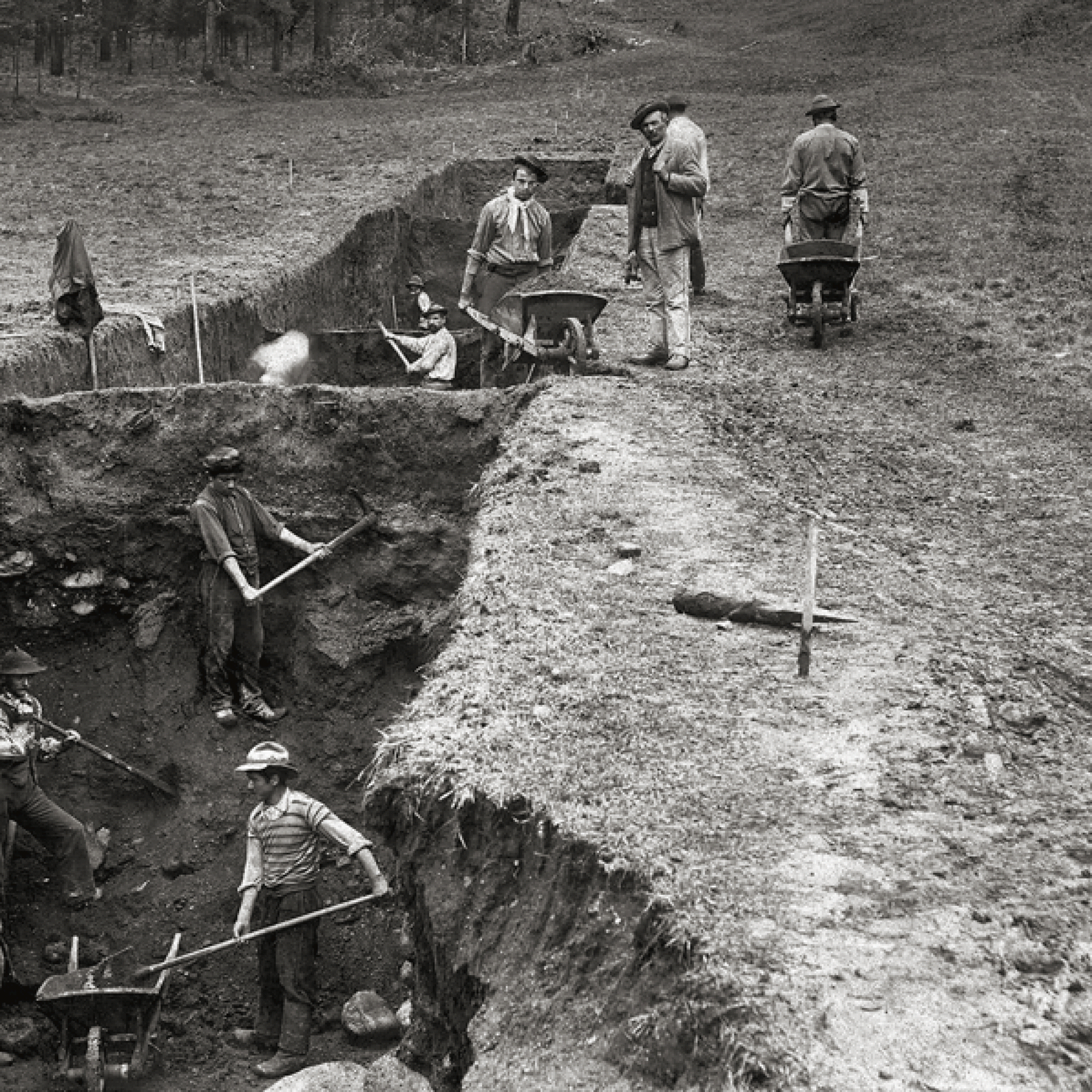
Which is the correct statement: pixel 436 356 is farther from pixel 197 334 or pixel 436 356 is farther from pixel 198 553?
pixel 198 553

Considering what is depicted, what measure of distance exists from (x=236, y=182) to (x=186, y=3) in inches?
776

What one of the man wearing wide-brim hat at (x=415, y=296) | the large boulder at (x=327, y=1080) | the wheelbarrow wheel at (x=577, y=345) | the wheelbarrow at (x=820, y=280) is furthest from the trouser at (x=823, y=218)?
the large boulder at (x=327, y=1080)

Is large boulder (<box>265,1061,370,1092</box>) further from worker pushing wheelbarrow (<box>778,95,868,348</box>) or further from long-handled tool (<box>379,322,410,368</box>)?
long-handled tool (<box>379,322,410,368</box>)

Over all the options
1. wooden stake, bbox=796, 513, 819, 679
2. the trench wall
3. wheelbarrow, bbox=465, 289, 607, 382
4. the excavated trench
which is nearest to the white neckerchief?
wheelbarrow, bbox=465, 289, 607, 382

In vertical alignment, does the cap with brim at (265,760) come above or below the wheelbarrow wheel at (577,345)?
below

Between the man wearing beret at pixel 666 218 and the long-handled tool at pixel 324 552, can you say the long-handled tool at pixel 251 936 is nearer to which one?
the long-handled tool at pixel 324 552

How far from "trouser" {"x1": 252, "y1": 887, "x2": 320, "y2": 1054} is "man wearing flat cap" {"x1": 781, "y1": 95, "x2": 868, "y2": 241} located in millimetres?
7859

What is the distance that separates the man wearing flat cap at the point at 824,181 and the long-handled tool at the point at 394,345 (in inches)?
154

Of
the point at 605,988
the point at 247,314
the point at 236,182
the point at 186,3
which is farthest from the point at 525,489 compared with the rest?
the point at 186,3

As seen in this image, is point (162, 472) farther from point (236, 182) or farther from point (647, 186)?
point (236, 182)

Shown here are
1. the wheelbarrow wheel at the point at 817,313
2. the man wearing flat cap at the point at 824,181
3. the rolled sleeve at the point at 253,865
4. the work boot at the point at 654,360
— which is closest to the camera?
the rolled sleeve at the point at 253,865

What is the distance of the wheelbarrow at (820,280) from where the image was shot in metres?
11.8

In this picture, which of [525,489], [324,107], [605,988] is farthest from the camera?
[324,107]

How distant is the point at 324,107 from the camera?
3125 centimetres
